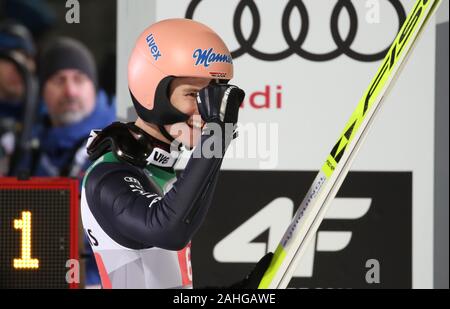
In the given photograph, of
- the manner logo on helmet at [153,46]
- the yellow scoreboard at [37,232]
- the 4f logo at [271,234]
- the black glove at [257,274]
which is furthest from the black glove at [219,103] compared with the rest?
the 4f logo at [271,234]

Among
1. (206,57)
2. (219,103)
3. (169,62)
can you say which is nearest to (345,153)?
(219,103)

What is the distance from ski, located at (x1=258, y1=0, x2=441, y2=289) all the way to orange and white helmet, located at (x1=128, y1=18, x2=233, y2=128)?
0.49 m

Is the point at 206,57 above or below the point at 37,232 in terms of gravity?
above

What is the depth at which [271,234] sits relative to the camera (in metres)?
4.84

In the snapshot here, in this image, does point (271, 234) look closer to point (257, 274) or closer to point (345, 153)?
point (257, 274)

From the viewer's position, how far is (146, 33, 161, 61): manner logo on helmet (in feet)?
11.7

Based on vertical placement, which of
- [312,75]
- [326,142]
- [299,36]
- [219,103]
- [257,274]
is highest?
[299,36]

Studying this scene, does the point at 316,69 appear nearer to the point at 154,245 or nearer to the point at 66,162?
the point at 154,245

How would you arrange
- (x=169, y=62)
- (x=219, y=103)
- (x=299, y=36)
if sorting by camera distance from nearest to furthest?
Answer: (x=219, y=103)
(x=169, y=62)
(x=299, y=36)

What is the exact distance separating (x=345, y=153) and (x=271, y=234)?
150 centimetres

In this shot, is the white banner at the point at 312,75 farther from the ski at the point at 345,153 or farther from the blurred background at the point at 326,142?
the ski at the point at 345,153

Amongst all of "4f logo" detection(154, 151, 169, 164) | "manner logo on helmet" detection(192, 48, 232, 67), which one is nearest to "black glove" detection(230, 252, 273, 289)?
"4f logo" detection(154, 151, 169, 164)

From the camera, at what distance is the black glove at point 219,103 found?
3.23 m

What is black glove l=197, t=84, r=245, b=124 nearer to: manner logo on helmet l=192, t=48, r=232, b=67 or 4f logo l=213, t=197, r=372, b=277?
manner logo on helmet l=192, t=48, r=232, b=67
